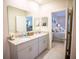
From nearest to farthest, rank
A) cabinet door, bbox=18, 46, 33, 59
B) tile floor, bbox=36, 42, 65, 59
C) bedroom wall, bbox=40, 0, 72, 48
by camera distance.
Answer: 1. cabinet door, bbox=18, 46, 33, 59
2. tile floor, bbox=36, 42, 65, 59
3. bedroom wall, bbox=40, 0, 72, 48

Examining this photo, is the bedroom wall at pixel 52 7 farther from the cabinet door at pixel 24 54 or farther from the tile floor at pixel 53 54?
the cabinet door at pixel 24 54

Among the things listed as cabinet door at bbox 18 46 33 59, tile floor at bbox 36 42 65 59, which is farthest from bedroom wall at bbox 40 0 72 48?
cabinet door at bbox 18 46 33 59

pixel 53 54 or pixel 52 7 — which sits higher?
pixel 52 7

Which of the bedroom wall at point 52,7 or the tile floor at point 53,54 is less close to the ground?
the bedroom wall at point 52,7

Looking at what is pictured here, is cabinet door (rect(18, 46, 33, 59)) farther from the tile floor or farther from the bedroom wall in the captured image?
the bedroom wall

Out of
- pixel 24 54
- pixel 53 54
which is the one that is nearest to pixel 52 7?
pixel 53 54

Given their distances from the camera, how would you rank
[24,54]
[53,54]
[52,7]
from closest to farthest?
[24,54], [53,54], [52,7]

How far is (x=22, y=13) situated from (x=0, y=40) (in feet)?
7.15

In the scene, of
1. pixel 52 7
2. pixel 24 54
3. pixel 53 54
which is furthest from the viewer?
pixel 52 7

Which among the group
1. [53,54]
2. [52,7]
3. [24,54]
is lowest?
[53,54]

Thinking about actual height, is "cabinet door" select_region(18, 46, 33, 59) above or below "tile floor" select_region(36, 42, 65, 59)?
above

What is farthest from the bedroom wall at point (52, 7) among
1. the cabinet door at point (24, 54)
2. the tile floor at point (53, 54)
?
the cabinet door at point (24, 54)

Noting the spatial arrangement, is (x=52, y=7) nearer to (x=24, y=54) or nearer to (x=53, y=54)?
(x=53, y=54)

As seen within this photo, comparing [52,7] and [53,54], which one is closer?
[53,54]
